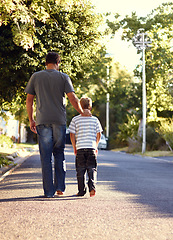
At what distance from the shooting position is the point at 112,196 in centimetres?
808

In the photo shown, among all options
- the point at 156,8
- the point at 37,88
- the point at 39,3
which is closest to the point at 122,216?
the point at 37,88

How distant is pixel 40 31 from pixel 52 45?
0.75 m

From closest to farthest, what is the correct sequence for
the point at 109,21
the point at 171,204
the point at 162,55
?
the point at 171,204, the point at 162,55, the point at 109,21

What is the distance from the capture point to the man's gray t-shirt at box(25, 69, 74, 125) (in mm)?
7348

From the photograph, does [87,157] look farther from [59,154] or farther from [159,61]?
[159,61]

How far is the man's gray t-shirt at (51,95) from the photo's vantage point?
7.35 m

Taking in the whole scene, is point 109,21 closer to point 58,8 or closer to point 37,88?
point 58,8

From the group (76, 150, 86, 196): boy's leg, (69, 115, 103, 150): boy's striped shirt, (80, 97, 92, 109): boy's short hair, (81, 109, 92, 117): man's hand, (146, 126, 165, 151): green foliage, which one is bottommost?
(146, 126, 165, 151): green foliage

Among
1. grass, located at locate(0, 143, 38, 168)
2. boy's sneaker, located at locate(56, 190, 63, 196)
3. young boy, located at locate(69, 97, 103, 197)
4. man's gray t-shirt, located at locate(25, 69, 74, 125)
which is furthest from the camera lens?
grass, located at locate(0, 143, 38, 168)

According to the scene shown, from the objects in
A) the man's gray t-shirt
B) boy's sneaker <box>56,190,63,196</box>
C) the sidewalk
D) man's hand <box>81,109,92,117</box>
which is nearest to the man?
the man's gray t-shirt

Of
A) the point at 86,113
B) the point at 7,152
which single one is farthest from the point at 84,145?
the point at 7,152

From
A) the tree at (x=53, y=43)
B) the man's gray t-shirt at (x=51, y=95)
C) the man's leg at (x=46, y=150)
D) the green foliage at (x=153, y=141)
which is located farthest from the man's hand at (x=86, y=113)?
the green foliage at (x=153, y=141)

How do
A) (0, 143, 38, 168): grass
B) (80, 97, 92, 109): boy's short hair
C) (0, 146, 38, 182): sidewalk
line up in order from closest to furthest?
(80, 97, 92, 109): boy's short hair, (0, 146, 38, 182): sidewalk, (0, 143, 38, 168): grass

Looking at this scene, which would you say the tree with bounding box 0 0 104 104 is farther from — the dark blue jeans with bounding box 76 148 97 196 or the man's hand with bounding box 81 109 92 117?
the dark blue jeans with bounding box 76 148 97 196
